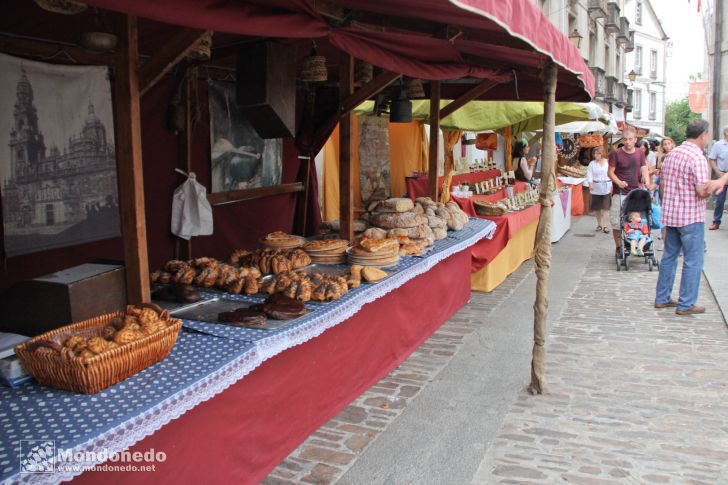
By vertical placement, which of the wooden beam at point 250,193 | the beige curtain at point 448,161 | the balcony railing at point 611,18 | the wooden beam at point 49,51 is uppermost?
the balcony railing at point 611,18

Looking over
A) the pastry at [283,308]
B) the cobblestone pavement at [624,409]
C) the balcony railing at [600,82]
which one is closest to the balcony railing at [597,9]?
the balcony railing at [600,82]

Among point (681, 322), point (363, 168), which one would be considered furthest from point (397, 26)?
point (363, 168)

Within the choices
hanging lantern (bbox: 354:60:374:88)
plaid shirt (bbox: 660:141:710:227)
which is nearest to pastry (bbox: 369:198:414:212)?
hanging lantern (bbox: 354:60:374:88)

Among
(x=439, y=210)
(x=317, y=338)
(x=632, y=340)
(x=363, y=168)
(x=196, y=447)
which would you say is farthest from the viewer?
(x=363, y=168)

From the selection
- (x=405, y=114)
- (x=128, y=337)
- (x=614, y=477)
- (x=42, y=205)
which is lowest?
(x=614, y=477)

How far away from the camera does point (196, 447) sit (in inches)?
110

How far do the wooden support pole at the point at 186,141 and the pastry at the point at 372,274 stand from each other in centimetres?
271

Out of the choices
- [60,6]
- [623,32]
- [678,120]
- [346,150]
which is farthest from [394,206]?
[678,120]

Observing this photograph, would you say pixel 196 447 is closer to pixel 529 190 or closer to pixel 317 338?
pixel 317 338

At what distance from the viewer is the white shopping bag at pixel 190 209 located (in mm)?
6246

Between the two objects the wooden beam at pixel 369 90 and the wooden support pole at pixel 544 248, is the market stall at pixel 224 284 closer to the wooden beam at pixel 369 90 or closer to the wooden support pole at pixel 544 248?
the wooden beam at pixel 369 90

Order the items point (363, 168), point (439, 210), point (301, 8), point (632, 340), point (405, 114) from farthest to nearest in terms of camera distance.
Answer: point (363, 168) < point (439, 210) < point (405, 114) < point (632, 340) < point (301, 8)

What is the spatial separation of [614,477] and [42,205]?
461 cm

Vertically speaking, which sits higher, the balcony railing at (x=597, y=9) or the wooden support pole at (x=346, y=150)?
the balcony railing at (x=597, y=9)
